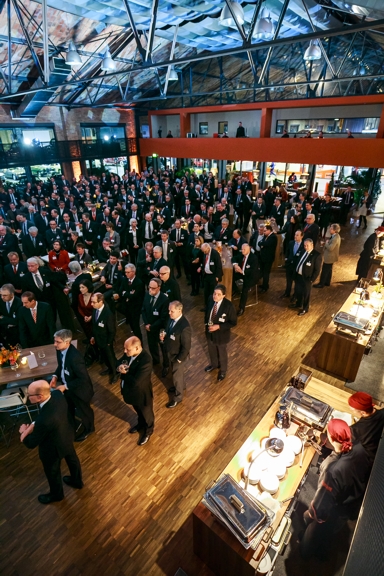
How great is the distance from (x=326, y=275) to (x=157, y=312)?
5140 mm

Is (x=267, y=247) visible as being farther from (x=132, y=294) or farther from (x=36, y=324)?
(x=36, y=324)

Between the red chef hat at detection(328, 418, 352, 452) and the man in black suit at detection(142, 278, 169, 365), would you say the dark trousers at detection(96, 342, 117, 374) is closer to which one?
the man in black suit at detection(142, 278, 169, 365)

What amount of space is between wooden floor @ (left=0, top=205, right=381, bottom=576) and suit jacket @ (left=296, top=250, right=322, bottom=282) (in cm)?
154

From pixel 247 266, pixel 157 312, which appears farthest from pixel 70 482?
pixel 247 266

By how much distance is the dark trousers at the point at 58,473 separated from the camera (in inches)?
122

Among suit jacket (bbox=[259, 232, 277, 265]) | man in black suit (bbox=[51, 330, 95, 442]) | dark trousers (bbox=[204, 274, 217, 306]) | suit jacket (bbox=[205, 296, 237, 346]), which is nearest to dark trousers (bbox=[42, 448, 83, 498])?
man in black suit (bbox=[51, 330, 95, 442])

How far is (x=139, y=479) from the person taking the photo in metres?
3.60

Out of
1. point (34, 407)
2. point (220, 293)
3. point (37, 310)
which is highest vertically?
point (220, 293)

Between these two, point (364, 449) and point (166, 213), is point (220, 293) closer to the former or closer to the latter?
point (364, 449)

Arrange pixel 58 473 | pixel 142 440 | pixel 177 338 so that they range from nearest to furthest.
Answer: pixel 58 473, pixel 142 440, pixel 177 338

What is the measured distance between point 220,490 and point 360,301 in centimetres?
408

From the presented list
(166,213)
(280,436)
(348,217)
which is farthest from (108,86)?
(280,436)

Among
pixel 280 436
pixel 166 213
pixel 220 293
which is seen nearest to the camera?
pixel 280 436

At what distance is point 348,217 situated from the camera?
48.1 feet
